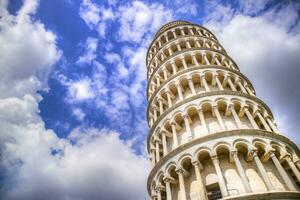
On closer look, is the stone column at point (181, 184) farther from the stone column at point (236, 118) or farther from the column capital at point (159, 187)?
the stone column at point (236, 118)

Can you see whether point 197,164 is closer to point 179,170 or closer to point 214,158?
point 214,158

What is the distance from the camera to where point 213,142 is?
16.9 metres

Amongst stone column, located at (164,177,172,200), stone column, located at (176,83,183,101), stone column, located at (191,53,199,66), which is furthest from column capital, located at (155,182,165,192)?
stone column, located at (191,53,199,66)

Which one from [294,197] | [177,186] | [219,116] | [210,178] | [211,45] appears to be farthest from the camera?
[211,45]

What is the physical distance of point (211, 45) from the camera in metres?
30.7

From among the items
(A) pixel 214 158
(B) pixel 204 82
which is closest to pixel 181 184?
(A) pixel 214 158

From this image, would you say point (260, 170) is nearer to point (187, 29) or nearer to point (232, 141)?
point (232, 141)

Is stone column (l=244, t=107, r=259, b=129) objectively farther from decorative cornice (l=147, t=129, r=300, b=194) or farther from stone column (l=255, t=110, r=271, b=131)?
decorative cornice (l=147, t=129, r=300, b=194)

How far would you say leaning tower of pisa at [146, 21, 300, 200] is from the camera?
15.4 metres

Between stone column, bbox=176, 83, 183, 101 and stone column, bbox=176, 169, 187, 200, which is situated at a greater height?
stone column, bbox=176, 83, 183, 101

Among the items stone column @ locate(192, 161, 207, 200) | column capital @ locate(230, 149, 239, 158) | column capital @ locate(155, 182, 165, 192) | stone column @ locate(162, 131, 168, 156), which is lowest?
stone column @ locate(192, 161, 207, 200)

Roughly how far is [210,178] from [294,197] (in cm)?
426

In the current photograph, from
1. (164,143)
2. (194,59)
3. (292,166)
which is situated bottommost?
(292,166)

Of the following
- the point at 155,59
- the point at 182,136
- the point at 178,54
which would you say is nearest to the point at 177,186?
the point at 182,136
